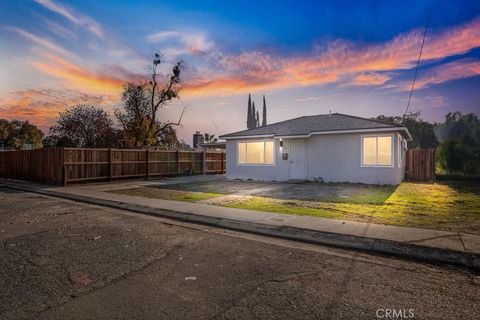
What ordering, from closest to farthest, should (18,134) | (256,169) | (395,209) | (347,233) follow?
(347,233) → (395,209) → (256,169) → (18,134)

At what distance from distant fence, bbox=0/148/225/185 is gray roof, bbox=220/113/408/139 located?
6.23m

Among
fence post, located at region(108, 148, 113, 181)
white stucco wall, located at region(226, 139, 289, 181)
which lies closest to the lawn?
white stucco wall, located at region(226, 139, 289, 181)

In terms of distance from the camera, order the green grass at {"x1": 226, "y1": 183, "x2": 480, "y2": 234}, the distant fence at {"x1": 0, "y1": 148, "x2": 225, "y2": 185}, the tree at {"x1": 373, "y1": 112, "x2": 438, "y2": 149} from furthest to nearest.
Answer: the tree at {"x1": 373, "y1": 112, "x2": 438, "y2": 149} < the distant fence at {"x1": 0, "y1": 148, "x2": 225, "y2": 185} < the green grass at {"x1": 226, "y1": 183, "x2": 480, "y2": 234}

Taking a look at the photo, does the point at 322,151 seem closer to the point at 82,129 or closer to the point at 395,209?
the point at 395,209

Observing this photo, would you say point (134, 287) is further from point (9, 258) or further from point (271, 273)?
point (9, 258)

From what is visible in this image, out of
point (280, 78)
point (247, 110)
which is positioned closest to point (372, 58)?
point (280, 78)

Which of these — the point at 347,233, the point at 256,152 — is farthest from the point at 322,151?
the point at 347,233

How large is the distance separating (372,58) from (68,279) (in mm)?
17901

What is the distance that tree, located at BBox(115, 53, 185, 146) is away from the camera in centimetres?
3388

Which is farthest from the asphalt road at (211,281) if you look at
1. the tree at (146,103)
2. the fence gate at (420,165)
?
the tree at (146,103)

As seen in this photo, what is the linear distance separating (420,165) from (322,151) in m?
7.65

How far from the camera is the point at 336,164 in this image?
622 inches

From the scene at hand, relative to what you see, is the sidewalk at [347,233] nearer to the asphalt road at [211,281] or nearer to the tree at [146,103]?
the asphalt road at [211,281]

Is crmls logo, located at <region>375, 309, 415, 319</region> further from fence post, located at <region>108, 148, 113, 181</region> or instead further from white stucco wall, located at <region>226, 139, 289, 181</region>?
fence post, located at <region>108, 148, 113, 181</region>
